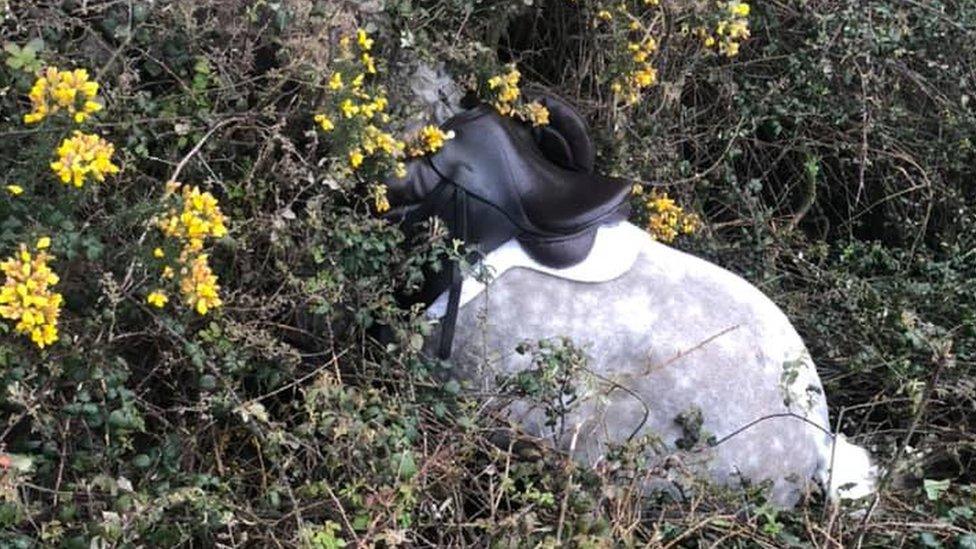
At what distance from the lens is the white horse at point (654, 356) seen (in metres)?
2.34

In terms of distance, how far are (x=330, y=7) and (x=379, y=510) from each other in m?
1.06

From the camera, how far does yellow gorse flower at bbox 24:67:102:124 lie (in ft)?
5.91

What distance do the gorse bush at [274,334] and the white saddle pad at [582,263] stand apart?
0.10 meters

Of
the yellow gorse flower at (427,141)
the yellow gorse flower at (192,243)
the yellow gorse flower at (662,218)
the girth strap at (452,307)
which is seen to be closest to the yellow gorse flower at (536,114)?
the yellow gorse flower at (427,141)

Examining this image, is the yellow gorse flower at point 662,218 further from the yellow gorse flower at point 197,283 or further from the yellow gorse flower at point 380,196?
the yellow gorse flower at point 197,283

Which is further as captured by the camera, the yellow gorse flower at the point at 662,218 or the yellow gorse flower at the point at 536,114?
the yellow gorse flower at the point at 662,218

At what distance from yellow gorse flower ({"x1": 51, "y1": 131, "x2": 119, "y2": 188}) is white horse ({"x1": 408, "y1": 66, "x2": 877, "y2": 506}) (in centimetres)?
74

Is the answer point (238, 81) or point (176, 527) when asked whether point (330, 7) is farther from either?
point (176, 527)

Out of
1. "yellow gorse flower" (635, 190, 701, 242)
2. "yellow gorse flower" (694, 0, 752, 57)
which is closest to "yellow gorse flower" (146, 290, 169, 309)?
"yellow gorse flower" (635, 190, 701, 242)

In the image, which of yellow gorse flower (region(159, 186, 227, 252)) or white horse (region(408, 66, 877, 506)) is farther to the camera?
white horse (region(408, 66, 877, 506))

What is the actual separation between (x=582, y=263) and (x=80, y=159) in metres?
1.08

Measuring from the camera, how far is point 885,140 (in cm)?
352

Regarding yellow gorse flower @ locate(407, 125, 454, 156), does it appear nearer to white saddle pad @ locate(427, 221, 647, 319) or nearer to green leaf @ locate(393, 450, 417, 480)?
white saddle pad @ locate(427, 221, 647, 319)

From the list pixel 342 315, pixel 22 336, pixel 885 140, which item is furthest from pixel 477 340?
pixel 885 140
